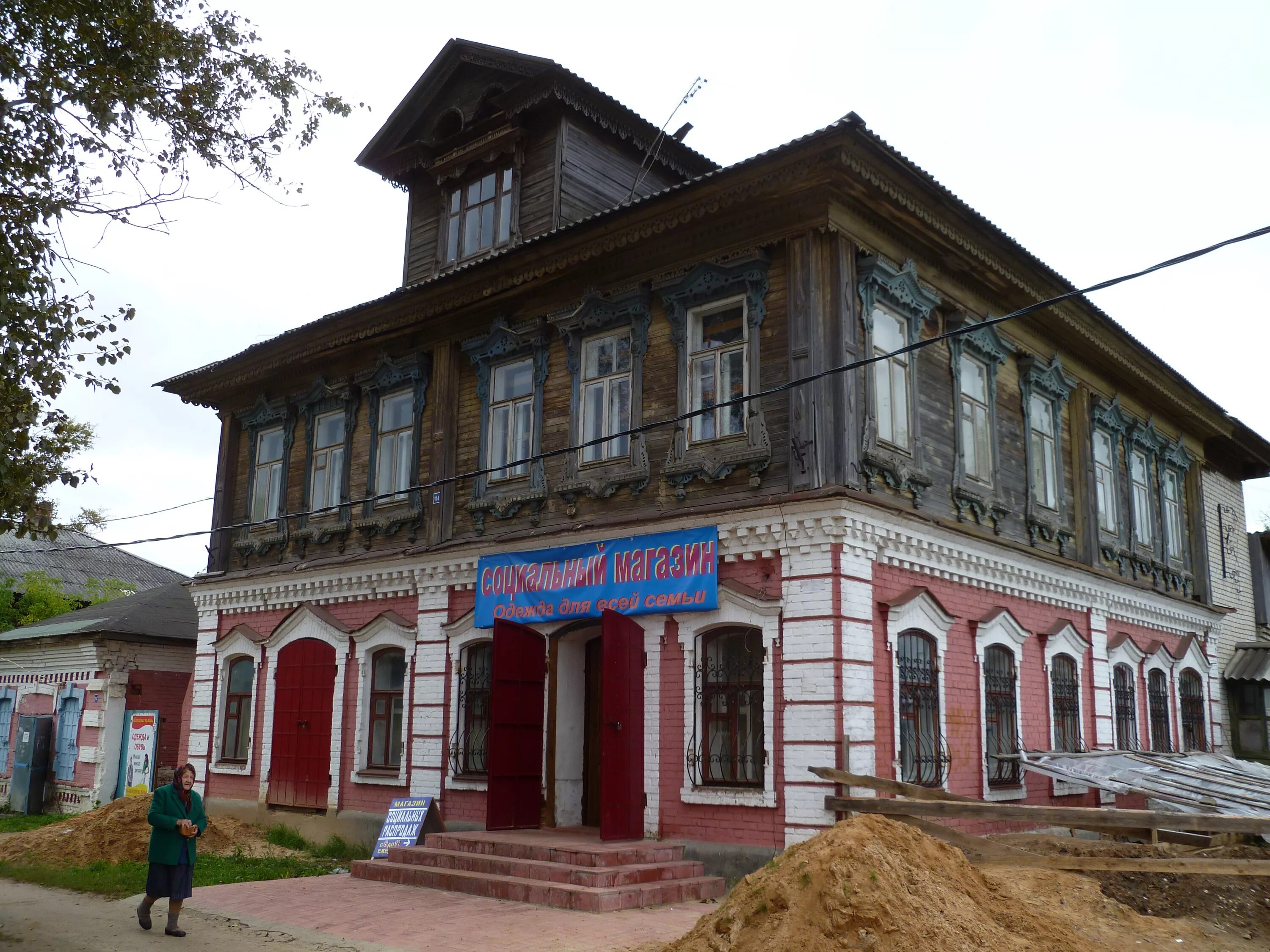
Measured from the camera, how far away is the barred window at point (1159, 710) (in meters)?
17.9

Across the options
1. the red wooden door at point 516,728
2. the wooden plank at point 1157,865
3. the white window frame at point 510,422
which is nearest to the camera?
the wooden plank at point 1157,865

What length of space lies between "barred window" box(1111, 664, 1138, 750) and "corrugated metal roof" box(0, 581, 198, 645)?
15.3m

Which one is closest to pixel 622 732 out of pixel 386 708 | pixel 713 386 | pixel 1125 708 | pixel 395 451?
pixel 713 386

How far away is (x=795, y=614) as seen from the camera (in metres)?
11.5

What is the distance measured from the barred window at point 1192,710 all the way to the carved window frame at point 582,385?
11202mm

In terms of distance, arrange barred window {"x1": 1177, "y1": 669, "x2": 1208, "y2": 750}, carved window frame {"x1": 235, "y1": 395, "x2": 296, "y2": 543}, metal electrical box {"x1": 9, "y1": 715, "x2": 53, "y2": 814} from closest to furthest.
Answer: carved window frame {"x1": 235, "y1": 395, "x2": 296, "y2": 543} < barred window {"x1": 1177, "y1": 669, "x2": 1208, "y2": 750} < metal electrical box {"x1": 9, "y1": 715, "x2": 53, "y2": 814}

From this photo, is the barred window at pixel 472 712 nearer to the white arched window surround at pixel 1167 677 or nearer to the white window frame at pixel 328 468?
the white window frame at pixel 328 468

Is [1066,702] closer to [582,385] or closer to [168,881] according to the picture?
[582,385]

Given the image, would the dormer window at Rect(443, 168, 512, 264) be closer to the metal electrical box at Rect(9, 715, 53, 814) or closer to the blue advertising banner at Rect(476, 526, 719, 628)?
the blue advertising banner at Rect(476, 526, 719, 628)

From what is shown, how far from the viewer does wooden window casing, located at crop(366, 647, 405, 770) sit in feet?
51.6

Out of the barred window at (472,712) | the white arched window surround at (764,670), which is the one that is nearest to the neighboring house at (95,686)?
the barred window at (472,712)

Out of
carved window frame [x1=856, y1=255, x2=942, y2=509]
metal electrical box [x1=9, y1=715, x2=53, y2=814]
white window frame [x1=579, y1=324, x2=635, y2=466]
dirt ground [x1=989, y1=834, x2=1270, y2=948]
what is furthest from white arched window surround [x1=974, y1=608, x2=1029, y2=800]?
metal electrical box [x1=9, y1=715, x2=53, y2=814]

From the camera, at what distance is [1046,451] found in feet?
53.2

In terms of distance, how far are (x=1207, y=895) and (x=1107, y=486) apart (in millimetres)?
9128
